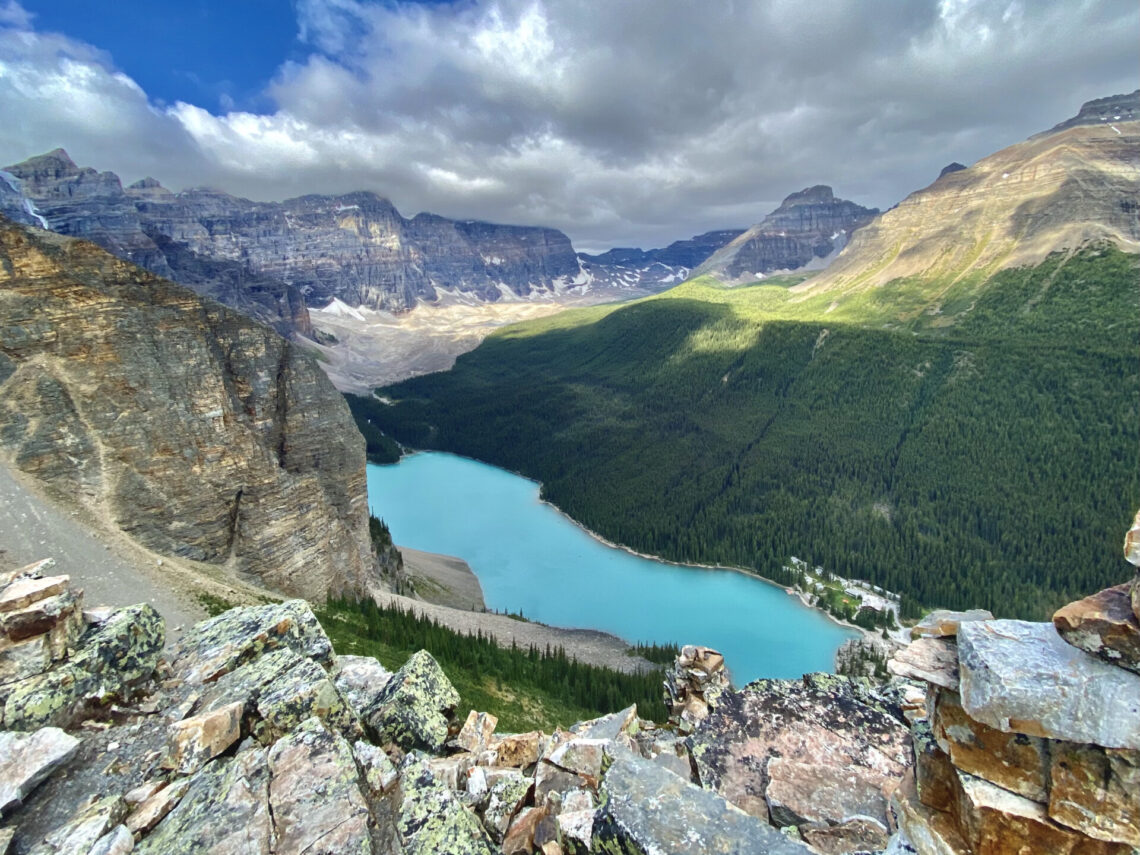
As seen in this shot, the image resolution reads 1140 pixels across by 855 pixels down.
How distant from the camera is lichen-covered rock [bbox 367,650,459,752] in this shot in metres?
11.8

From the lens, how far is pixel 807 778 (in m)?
9.45

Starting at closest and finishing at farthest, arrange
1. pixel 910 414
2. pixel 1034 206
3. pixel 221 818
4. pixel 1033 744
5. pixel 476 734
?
pixel 1033 744
pixel 221 818
pixel 476 734
pixel 910 414
pixel 1034 206

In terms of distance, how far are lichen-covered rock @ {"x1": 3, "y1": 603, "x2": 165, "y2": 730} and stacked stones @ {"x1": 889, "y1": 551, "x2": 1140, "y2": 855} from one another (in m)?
13.4

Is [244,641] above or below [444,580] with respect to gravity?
above

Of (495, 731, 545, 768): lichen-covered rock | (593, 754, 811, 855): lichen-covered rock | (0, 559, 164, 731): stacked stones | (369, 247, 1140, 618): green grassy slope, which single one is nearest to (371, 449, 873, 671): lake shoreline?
(369, 247, 1140, 618): green grassy slope

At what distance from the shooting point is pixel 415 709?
1216 cm

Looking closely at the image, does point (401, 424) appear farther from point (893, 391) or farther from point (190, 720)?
point (190, 720)

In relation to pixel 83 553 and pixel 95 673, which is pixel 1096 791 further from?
pixel 83 553

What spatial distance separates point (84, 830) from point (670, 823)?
7.38 meters

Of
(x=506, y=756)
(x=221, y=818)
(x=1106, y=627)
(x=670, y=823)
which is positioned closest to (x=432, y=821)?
(x=221, y=818)

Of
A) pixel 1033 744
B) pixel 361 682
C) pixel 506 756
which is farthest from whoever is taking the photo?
pixel 361 682

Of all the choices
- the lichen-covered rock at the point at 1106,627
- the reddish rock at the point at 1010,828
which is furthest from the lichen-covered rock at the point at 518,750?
the lichen-covered rock at the point at 1106,627

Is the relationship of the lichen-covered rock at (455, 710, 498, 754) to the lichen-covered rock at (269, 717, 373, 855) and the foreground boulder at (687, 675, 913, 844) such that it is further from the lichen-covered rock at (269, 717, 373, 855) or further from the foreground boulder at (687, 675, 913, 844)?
the foreground boulder at (687, 675, 913, 844)

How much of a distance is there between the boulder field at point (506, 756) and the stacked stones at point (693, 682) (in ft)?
13.9
